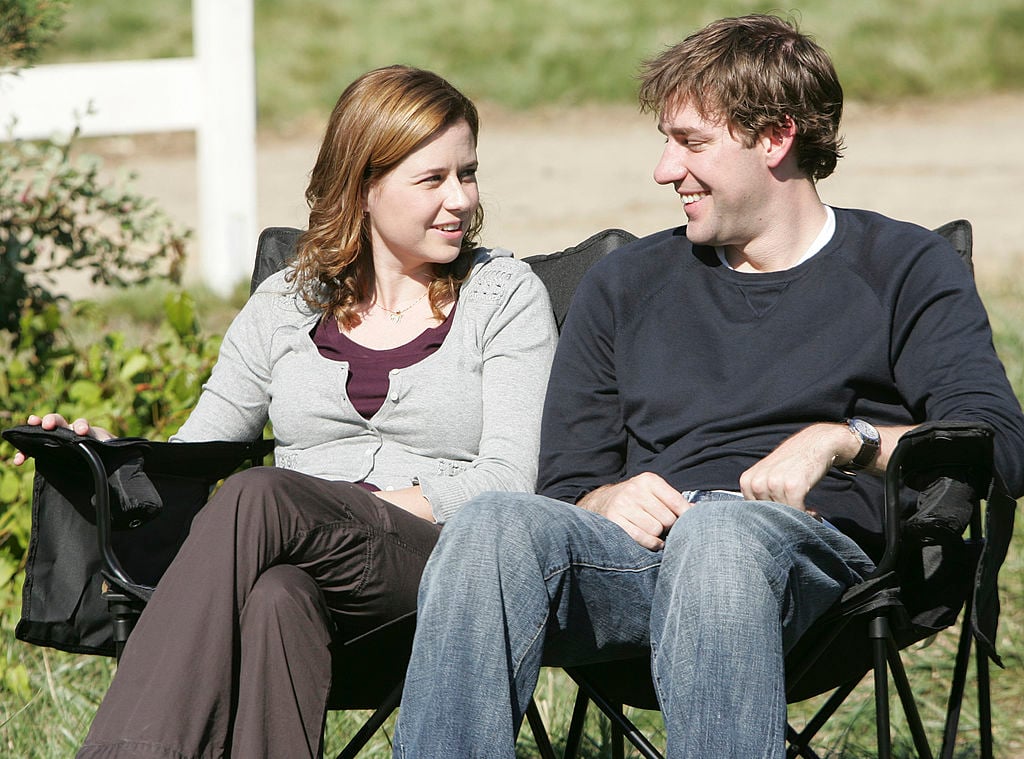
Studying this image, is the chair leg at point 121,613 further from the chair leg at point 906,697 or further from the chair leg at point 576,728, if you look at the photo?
the chair leg at point 906,697

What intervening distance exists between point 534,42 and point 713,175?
12.7 metres

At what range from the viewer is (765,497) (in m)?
2.35

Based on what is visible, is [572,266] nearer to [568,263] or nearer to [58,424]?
[568,263]

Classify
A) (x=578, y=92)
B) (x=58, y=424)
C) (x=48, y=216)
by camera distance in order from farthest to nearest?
(x=578, y=92) → (x=48, y=216) → (x=58, y=424)

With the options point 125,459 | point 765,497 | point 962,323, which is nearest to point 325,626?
point 125,459

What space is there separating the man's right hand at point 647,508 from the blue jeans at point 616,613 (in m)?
0.06

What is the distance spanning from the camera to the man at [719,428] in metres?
2.06

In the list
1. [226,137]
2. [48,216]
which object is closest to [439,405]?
[48,216]

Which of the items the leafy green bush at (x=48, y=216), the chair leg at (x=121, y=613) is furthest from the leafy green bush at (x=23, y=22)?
the chair leg at (x=121, y=613)

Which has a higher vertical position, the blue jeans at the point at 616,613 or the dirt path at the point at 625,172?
the dirt path at the point at 625,172

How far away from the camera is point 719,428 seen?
262cm

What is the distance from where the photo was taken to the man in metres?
2.06

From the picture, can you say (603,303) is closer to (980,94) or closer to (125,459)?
(125,459)

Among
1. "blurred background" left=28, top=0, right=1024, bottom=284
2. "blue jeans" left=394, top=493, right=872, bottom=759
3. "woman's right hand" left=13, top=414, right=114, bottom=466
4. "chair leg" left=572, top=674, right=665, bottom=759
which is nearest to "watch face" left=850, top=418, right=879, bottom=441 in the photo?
"blue jeans" left=394, top=493, right=872, bottom=759
